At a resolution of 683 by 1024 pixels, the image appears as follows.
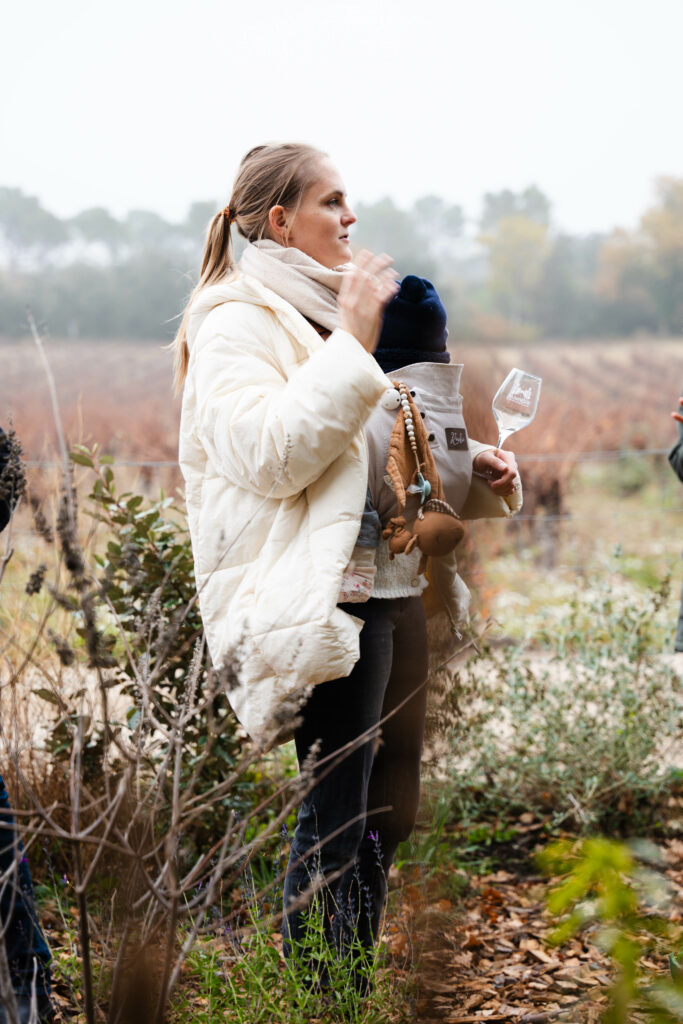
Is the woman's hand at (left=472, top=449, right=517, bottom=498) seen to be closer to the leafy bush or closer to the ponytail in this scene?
the ponytail

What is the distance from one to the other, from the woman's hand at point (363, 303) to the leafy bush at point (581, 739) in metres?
1.42

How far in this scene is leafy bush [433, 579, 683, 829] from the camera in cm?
282

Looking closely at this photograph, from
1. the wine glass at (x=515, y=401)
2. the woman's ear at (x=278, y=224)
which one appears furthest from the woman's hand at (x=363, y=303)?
the wine glass at (x=515, y=401)

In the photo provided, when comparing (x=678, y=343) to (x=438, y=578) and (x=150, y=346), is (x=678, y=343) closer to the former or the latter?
(x=150, y=346)

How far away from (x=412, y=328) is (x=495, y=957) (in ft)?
4.77

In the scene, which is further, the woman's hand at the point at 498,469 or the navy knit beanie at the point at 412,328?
the woman's hand at the point at 498,469

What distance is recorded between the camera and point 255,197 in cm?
172

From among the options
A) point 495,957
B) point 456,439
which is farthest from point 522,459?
point 456,439

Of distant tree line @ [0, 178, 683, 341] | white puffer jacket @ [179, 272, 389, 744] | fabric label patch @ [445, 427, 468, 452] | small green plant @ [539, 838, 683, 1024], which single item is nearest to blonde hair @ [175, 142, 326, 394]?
white puffer jacket @ [179, 272, 389, 744]

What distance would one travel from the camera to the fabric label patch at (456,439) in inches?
67.2

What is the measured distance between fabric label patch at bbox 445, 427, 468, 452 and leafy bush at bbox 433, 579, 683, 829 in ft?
3.66

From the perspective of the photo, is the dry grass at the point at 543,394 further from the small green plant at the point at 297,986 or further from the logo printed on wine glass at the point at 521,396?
the small green plant at the point at 297,986

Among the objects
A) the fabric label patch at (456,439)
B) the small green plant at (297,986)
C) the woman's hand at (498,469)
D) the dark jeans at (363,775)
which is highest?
the fabric label patch at (456,439)

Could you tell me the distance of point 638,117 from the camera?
584 inches
